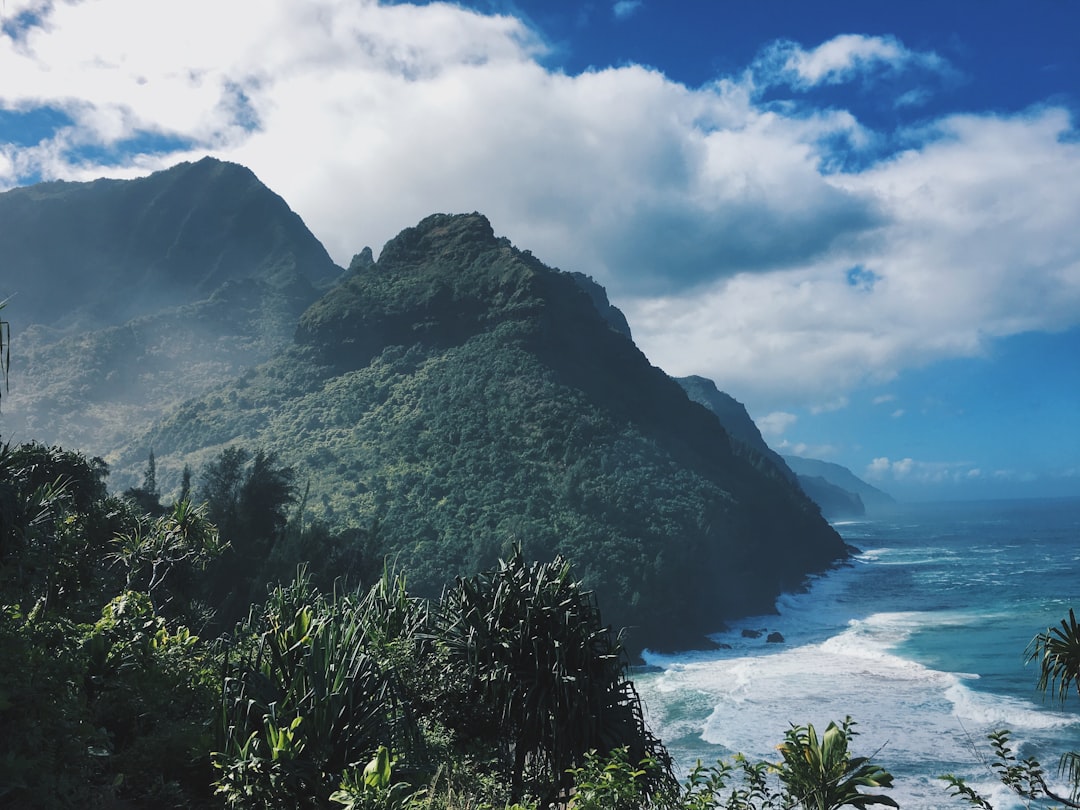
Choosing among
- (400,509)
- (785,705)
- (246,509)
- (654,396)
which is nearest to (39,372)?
(400,509)

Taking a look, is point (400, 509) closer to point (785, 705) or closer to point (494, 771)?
point (785, 705)

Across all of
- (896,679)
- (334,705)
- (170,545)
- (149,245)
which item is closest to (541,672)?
(334,705)

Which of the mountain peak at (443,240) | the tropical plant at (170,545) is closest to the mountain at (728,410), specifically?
the mountain peak at (443,240)

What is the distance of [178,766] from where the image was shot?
6.45 metres

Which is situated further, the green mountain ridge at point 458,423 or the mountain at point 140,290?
the mountain at point 140,290

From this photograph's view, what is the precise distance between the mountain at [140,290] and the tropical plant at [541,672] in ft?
300

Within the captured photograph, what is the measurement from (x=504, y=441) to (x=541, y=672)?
53964 mm

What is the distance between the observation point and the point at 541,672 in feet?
32.7

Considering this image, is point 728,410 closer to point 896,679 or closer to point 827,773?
point 896,679

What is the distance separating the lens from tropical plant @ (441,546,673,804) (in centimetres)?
982

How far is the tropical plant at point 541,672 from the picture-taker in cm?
982

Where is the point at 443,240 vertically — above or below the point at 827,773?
above

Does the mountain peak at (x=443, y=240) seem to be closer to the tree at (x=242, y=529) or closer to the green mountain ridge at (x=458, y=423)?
the green mountain ridge at (x=458, y=423)

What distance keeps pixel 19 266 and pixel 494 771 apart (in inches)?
6348
